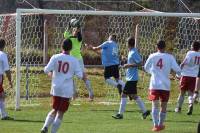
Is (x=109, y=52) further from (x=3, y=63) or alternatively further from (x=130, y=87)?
A: (x=3, y=63)

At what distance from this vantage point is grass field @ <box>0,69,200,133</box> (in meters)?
15.2

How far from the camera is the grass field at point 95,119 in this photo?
15180mm

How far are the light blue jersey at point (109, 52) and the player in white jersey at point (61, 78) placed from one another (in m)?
5.92

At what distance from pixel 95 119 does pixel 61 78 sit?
12.0ft

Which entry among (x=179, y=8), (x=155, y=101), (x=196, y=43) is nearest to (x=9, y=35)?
(x=196, y=43)

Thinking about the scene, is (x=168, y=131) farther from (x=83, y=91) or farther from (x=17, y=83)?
(x=83, y=91)

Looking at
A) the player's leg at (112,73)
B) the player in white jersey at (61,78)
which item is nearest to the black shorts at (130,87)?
the player's leg at (112,73)

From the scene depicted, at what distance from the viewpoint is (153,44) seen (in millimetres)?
25266

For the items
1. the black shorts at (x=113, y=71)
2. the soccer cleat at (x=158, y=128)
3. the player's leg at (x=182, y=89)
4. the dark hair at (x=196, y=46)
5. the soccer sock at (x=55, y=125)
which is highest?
the dark hair at (x=196, y=46)

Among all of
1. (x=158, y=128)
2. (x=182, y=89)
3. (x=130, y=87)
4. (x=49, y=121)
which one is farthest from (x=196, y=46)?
(x=49, y=121)

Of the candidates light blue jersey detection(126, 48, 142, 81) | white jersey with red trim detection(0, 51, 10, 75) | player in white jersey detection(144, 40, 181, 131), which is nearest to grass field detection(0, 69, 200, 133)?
player in white jersey detection(144, 40, 181, 131)

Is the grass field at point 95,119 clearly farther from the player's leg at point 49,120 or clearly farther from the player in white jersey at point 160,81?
the player's leg at point 49,120

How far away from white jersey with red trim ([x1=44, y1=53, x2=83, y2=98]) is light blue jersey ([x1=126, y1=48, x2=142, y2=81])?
308cm

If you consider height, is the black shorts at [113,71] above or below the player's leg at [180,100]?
above
